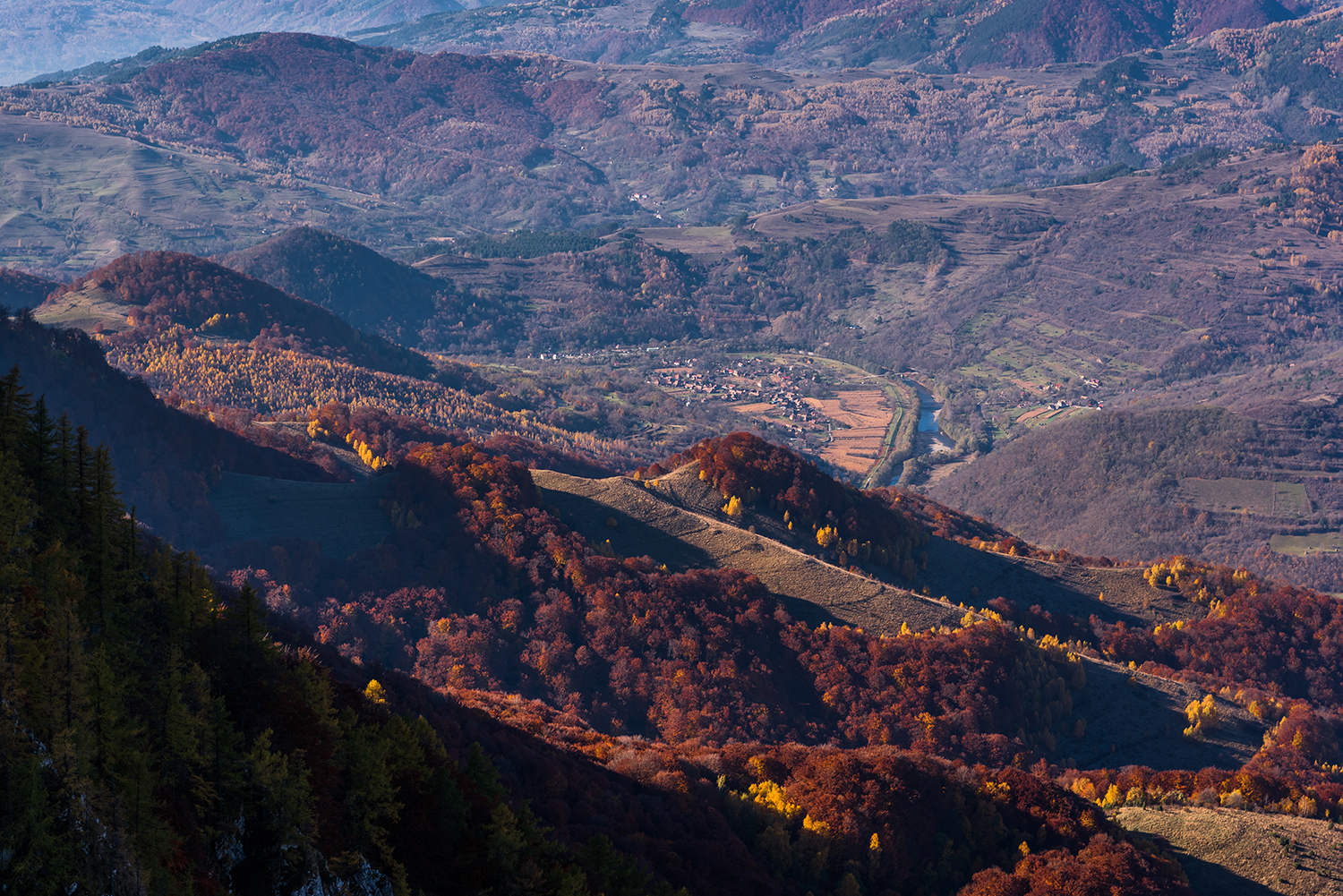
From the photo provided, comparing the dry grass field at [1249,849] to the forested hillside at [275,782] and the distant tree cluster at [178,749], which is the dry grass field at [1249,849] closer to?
the forested hillside at [275,782]

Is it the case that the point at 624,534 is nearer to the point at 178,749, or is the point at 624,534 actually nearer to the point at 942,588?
the point at 942,588

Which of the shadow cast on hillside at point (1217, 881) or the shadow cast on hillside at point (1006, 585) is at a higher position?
the shadow cast on hillside at point (1217, 881)

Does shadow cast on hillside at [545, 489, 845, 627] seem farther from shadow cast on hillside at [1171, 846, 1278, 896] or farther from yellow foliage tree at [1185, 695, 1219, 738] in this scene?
shadow cast on hillside at [1171, 846, 1278, 896]

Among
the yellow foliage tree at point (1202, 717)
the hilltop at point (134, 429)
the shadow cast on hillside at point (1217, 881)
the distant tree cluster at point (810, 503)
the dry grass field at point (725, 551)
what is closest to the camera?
the shadow cast on hillside at point (1217, 881)

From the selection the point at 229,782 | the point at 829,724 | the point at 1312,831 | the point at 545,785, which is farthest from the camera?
the point at 829,724

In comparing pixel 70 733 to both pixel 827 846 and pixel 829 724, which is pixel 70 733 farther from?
pixel 829 724

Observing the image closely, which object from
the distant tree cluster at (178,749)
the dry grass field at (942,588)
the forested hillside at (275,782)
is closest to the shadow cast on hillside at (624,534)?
the dry grass field at (942,588)

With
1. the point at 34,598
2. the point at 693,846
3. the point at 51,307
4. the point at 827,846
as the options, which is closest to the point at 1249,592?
the point at 827,846
